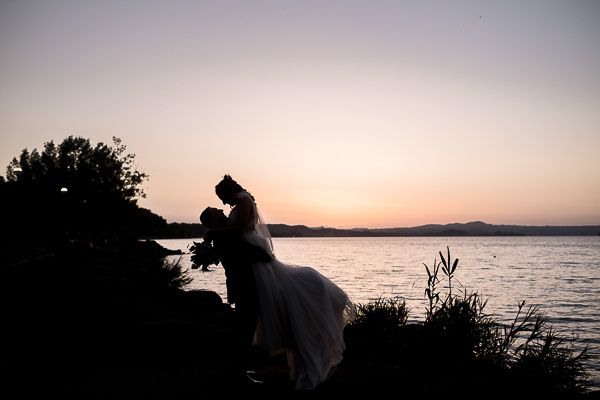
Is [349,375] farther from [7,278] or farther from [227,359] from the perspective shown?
[7,278]

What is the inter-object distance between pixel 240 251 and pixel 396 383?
3120mm

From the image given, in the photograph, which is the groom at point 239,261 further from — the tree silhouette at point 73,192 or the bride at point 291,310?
the tree silhouette at point 73,192

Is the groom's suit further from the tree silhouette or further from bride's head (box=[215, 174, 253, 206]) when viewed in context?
the tree silhouette

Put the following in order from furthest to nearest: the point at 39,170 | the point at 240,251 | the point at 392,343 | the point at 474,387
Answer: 1. the point at 39,170
2. the point at 392,343
3. the point at 474,387
4. the point at 240,251

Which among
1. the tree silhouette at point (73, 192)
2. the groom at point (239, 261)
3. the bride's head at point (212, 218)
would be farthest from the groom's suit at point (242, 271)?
the tree silhouette at point (73, 192)

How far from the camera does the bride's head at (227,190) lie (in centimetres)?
740

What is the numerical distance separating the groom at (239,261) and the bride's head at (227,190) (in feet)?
0.78

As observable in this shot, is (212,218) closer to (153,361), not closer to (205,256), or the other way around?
(205,256)

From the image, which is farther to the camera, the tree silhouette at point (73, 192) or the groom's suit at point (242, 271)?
the tree silhouette at point (73, 192)

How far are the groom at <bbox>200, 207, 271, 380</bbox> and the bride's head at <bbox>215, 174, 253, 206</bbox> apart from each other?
9.3 inches

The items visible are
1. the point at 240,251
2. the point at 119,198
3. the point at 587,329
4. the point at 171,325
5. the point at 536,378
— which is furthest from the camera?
the point at 119,198

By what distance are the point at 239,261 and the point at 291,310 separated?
0.99m

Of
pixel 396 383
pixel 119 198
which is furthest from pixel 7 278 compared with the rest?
pixel 119 198

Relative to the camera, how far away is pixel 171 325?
33.8 ft
